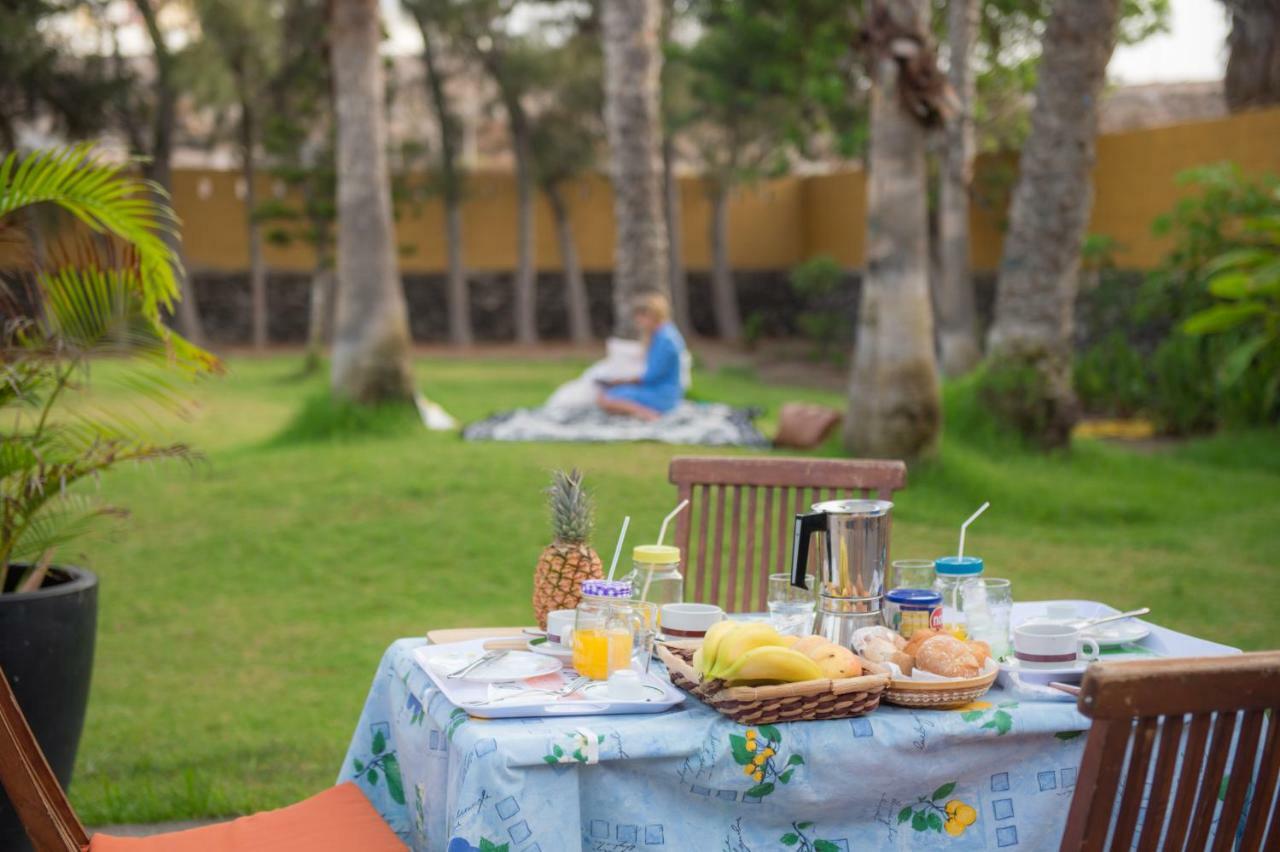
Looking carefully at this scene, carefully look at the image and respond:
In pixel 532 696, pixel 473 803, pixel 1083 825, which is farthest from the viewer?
pixel 532 696

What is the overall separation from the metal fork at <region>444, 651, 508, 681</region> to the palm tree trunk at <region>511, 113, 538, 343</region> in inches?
Answer: 733

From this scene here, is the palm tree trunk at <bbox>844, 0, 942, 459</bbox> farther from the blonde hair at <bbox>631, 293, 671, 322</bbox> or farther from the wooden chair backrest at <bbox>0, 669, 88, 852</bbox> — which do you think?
the wooden chair backrest at <bbox>0, 669, 88, 852</bbox>

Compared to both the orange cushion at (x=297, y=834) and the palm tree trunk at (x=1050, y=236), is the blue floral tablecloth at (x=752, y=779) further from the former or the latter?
the palm tree trunk at (x=1050, y=236)

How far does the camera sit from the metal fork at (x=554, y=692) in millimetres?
2211

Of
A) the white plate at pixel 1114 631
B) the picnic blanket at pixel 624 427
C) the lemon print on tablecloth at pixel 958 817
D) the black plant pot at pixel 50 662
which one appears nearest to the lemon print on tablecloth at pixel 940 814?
the lemon print on tablecloth at pixel 958 817

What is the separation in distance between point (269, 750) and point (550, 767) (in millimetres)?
2728

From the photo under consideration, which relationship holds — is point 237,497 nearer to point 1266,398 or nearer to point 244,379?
point 1266,398

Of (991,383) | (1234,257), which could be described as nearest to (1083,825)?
(991,383)

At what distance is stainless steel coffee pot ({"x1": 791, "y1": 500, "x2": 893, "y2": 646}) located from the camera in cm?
241

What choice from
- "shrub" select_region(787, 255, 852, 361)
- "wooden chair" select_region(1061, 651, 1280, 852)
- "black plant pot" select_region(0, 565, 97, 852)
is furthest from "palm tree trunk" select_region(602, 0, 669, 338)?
"wooden chair" select_region(1061, 651, 1280, 852)

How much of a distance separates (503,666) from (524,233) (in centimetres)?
1873

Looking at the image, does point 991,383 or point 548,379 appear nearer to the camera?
point 991,383

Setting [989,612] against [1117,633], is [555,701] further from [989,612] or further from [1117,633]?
[1117,633]

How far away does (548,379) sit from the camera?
15883 mm
